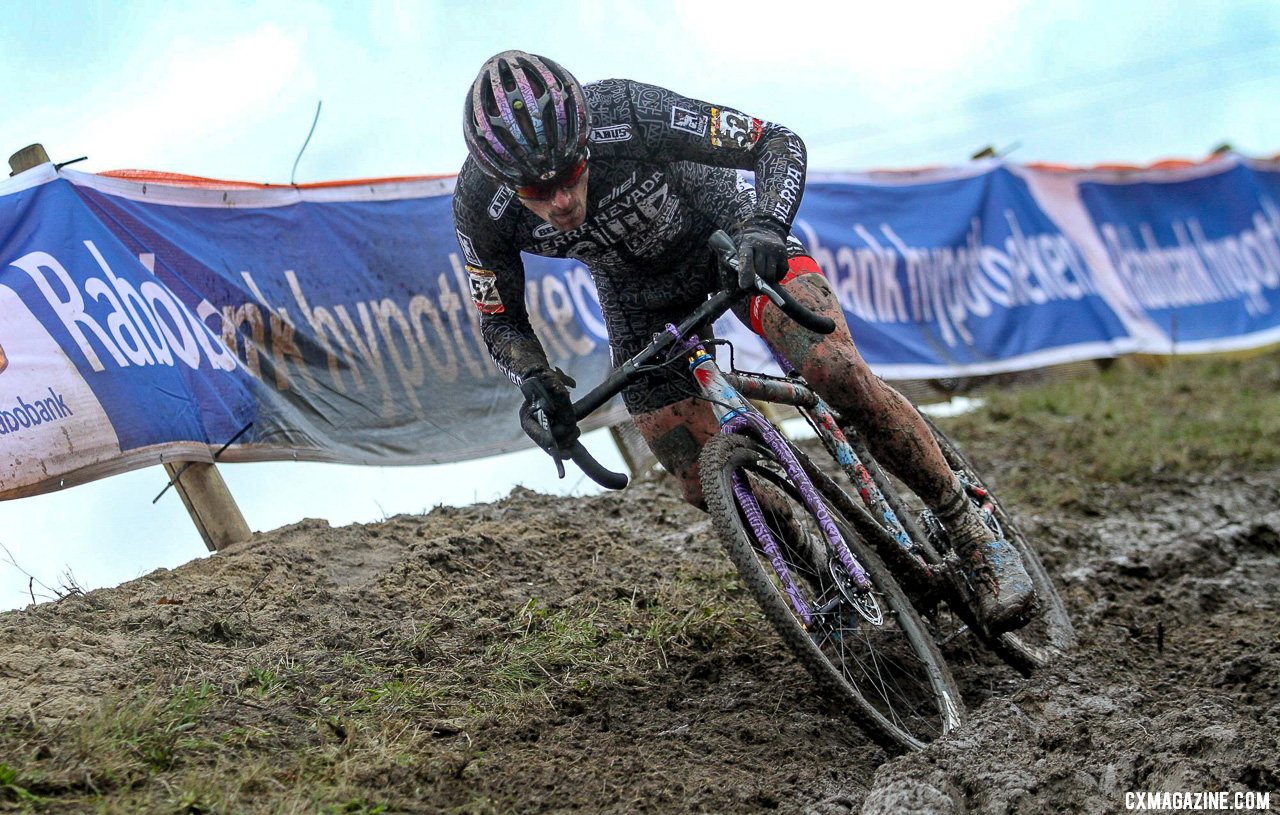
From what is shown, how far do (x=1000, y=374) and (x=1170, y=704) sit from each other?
281 inches

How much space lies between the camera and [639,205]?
4246 mm

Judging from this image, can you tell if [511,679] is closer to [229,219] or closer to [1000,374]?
[229,219]

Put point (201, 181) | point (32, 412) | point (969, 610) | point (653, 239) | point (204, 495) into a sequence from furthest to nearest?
point (201, 181) < point (204, 495) < point (32, 412) < point (969, 610) < point (653, 239)

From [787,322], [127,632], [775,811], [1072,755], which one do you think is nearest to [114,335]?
[127,632]

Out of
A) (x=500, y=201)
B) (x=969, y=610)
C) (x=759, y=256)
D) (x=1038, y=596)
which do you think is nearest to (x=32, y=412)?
(x=500, y=201)

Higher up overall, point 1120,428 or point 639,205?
point 639,205

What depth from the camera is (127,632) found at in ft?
14.5

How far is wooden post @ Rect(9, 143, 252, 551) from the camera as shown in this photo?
589cm

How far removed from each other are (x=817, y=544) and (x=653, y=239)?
1271 millimetres

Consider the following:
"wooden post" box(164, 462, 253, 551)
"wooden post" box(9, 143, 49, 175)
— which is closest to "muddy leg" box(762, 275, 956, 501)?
"wooden post" box(164, 462, 253, 551)

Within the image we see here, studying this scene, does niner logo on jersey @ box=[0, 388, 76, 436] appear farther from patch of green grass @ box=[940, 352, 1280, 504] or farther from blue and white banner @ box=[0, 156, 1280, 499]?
patch of green grass @ box=[940, 352, 1280, 504]

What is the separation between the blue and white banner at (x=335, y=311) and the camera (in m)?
5.56

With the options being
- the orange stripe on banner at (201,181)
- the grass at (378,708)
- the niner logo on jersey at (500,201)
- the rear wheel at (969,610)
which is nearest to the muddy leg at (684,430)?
the rear wheel at (969,610)

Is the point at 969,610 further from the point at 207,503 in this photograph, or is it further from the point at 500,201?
the point at 207,503
